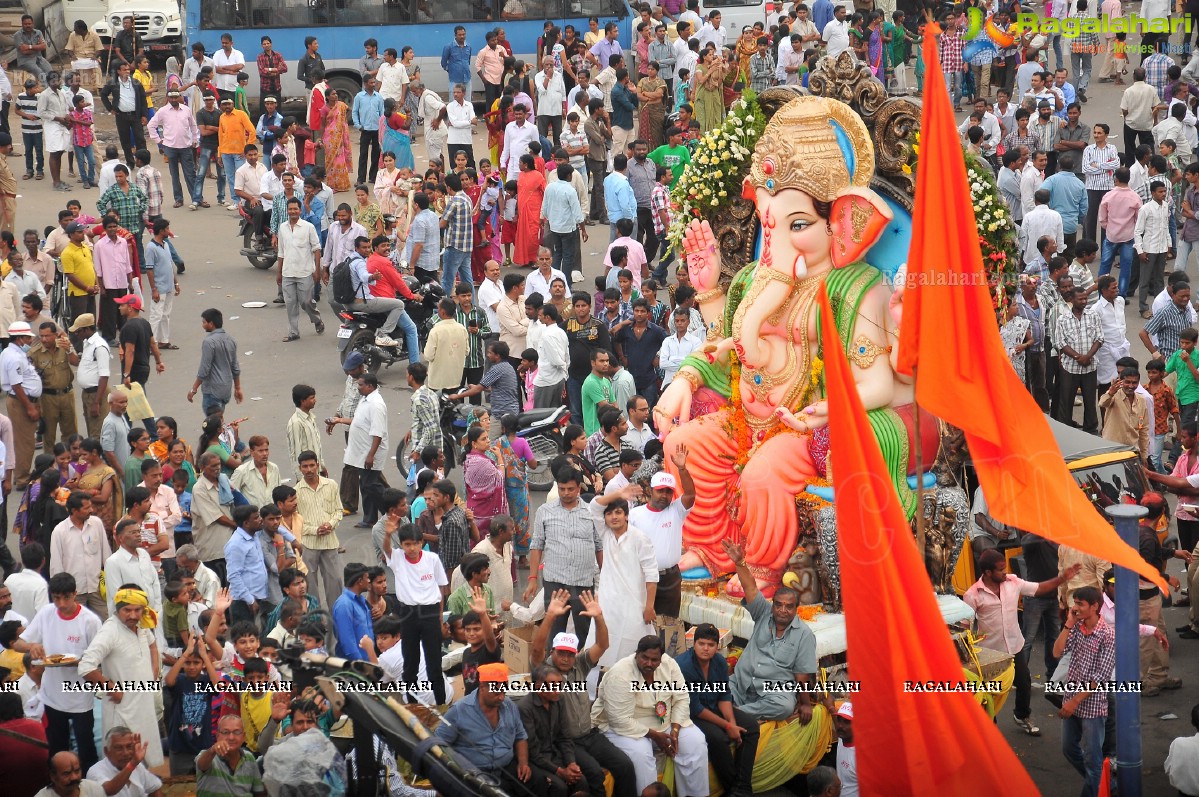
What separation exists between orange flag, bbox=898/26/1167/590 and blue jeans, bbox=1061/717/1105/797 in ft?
3.67

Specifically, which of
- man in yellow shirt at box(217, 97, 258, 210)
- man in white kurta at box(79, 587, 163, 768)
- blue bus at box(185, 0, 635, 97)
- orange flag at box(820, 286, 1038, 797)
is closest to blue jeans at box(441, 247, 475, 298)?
man in yellow shirt at box(217, 97, 258, 210)

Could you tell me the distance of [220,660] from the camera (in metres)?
10.5

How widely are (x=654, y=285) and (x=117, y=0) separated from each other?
1511 cm

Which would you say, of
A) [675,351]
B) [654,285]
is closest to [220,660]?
[675,351]

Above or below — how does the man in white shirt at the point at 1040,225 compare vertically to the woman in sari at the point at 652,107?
below

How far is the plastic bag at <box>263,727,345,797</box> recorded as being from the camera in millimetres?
9289

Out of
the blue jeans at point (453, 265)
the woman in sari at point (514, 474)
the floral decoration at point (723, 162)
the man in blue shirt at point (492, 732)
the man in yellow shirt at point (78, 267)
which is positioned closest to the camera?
the man in blue shirt at point (492, 732)

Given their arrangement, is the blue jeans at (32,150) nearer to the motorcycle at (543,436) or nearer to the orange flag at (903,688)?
the motorcycle at (543,436)

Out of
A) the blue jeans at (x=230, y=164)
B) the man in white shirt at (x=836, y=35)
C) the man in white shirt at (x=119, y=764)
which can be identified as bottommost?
the man in white shirt at (x=119, y=764)

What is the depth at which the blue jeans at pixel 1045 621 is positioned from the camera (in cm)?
1147

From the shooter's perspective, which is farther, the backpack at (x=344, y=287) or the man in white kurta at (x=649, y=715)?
the backpack at (x=344, y=287)

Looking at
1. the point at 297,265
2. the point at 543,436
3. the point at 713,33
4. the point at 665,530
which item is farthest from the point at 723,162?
the point at 713,33

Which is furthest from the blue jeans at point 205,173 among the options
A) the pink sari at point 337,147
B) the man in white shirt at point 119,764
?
the man in white shirt at point 119,764

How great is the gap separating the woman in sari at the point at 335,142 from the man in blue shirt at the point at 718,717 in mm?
14035
